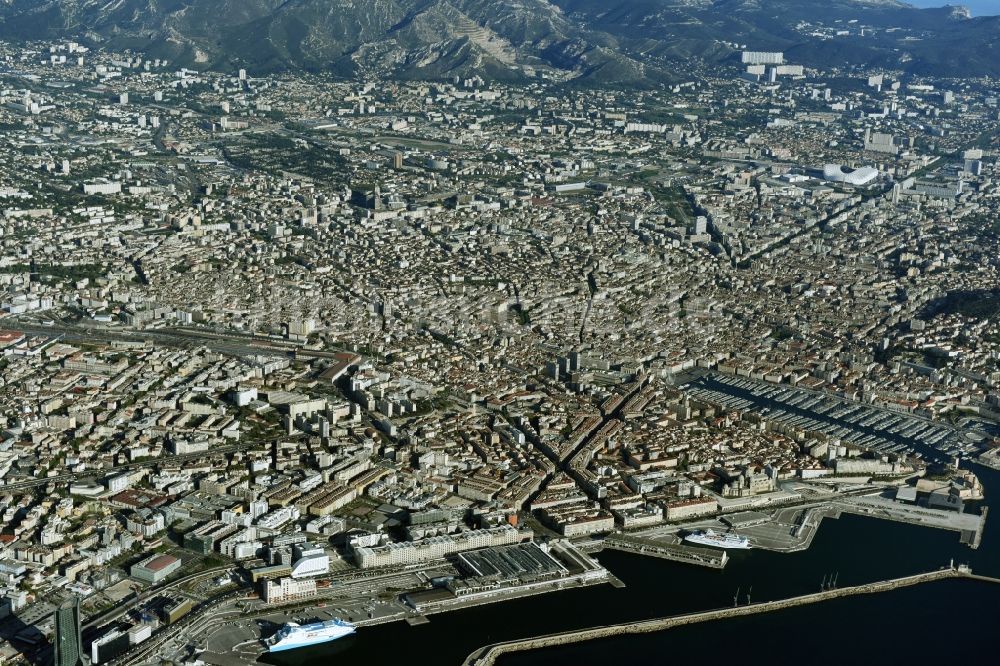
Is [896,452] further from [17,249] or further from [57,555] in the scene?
[17,249]

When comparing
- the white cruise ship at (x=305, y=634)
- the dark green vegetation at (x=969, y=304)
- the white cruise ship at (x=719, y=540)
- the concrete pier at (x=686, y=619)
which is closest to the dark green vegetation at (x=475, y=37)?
the dark green vegetation at (x=969, y=304)

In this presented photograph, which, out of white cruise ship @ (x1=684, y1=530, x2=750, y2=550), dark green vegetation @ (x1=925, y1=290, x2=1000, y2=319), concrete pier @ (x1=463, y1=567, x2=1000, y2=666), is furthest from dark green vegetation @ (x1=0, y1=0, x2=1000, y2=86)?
concrete pier @ (x1=463, y1=567, x2=1000, y2=666)

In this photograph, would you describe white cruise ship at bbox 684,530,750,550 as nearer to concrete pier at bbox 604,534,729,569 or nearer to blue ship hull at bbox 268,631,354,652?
concrete pier at bbox 604,534,729,569

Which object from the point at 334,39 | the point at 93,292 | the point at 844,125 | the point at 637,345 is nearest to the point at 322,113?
the point at 334,39

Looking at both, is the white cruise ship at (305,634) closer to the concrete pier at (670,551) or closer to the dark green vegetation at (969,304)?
the concrete pier at (670,551)

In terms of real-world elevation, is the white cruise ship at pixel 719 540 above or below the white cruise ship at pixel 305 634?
above

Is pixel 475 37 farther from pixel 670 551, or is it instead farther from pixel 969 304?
pixel 670 551
